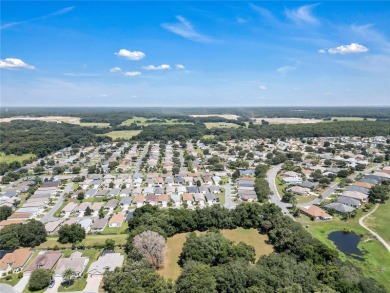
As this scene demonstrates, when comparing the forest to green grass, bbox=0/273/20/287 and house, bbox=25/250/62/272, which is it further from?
green grass, bbox=0/273/20/287

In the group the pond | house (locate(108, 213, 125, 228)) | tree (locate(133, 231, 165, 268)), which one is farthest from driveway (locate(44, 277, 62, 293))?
the pond

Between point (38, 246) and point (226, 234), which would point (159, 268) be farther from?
point (38, 246)

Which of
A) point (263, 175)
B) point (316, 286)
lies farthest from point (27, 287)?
point (263, 175)

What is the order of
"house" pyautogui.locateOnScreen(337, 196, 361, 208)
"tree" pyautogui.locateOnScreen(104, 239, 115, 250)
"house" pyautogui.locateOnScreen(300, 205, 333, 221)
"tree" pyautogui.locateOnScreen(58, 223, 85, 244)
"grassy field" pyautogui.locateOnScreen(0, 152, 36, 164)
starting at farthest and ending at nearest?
"grassy field" pyautogui.locateOnScreen(0, 152, 36, 164)
"house" pyautogui.locateOnScreen(337, 196, 361, 208)
"house" pyautogui.locateOnScreen(300, 205, 333, 221)
"tree" pyautogui.locateOnScreen(58, 223, 85, 244)
"tree" pyautogui.locateOnScreen(104, 239, 115, 250)

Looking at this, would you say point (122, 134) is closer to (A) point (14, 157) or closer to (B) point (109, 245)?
(A) point (14, 157)

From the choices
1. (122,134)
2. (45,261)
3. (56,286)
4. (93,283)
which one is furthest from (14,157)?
(93,283)

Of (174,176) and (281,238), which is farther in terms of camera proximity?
(174,176)
